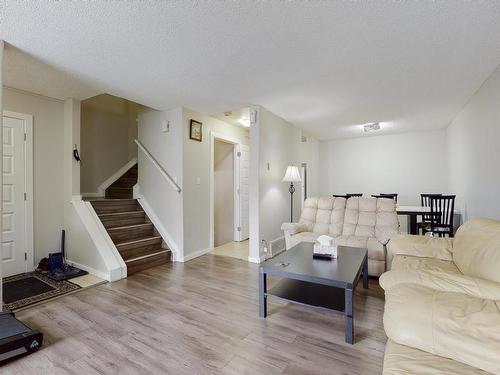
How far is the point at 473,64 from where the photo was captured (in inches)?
105

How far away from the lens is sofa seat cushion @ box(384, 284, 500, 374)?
103cm

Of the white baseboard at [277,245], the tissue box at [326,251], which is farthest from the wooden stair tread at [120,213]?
the tissue box at [326,251]

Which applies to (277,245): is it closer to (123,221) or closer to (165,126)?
(123,221)

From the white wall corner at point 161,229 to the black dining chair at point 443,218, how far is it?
3838mm

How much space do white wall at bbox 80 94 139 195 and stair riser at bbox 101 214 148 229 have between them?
1363 millimetres

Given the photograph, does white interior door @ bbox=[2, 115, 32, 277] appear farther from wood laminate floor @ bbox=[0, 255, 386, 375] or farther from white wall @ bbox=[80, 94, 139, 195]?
white wall @ bbox=[80, 94, 139, 195]

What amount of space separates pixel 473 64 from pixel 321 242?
2.42m

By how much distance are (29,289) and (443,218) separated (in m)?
5.61

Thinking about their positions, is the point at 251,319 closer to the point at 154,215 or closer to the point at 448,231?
the point at 154,215

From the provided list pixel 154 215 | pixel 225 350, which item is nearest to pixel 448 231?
pixel 225 350

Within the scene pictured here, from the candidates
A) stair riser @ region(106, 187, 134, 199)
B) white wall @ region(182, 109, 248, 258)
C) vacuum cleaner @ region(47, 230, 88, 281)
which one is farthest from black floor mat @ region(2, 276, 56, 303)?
stair riser @ region(106, 187, 134, 199)

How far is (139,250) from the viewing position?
3783mm

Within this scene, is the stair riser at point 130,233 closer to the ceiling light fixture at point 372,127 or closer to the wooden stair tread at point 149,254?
the wooden stair tread at point 149,254

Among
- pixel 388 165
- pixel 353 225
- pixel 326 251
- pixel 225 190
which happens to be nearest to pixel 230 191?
pixel 225 190
